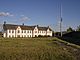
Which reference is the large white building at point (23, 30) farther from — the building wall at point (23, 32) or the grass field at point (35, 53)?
the grass field at point (35, 53)

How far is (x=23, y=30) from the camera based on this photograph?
335 ft

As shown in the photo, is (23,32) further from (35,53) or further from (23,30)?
(35,53)

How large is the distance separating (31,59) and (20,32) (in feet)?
283

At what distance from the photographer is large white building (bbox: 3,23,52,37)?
95119 mm

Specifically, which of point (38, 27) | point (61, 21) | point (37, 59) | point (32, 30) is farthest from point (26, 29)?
point (37, 59)

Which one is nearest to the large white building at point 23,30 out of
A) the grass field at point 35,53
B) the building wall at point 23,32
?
the building wall at point 23,32

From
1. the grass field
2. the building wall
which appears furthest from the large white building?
the grass field

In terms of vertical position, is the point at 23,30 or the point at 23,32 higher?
the point at 23,30

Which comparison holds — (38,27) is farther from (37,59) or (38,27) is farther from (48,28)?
(37,59)

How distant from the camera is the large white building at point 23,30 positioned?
95.1m

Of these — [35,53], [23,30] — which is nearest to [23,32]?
[23,30]

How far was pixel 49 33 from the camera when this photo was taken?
11331 cm

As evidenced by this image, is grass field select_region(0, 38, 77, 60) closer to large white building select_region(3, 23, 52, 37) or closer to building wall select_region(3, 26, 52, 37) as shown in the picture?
building wall select_region(3, 26, 52, 37)

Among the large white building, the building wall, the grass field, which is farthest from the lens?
the large white building
